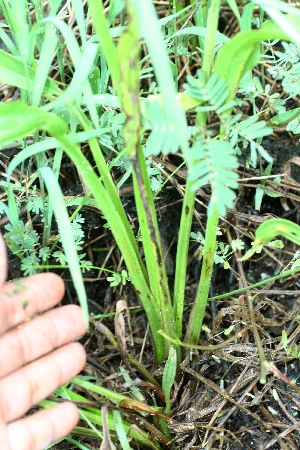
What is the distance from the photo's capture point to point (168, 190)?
4.71 ft

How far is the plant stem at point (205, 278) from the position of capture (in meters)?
0.99

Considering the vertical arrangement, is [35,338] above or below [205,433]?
above

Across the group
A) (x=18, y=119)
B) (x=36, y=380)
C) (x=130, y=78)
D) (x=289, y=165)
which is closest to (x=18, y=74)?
(x=18, y=119)

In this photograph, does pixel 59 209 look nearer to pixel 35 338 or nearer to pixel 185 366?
pixel 35 338

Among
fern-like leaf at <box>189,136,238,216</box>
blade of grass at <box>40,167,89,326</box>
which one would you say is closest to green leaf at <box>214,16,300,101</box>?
fern-like leaf at <box>189,136,238,216</box>

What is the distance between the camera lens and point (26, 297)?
1.05 m

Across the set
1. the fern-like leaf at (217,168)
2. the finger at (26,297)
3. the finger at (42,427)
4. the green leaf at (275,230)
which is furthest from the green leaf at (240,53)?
the finger at (42,427)

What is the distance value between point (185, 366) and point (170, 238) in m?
0.39

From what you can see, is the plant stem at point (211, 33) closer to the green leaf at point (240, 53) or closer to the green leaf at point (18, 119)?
the green leaf at point (240, 53)

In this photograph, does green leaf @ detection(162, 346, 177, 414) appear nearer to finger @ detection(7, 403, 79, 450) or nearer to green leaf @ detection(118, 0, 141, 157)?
finger @ detection(7, 403, 79, 450)

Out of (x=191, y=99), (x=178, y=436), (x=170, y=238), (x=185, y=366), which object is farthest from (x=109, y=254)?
(x=191, y=99)

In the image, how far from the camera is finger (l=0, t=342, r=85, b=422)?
101 centimetres

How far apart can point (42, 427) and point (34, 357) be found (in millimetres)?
133

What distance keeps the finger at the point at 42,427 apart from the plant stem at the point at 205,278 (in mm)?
312
